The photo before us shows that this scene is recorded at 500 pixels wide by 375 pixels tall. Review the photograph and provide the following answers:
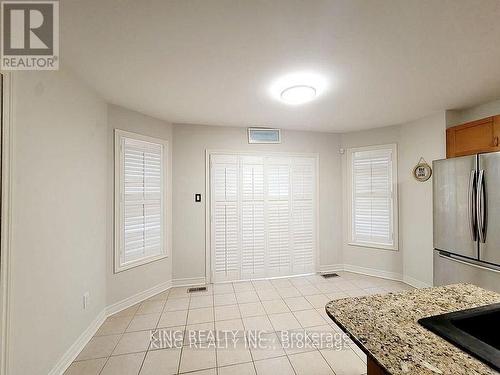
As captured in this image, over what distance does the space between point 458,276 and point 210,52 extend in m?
3.11

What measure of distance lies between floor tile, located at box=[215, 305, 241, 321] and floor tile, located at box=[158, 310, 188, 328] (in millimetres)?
369

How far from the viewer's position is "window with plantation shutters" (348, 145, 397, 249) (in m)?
3.56

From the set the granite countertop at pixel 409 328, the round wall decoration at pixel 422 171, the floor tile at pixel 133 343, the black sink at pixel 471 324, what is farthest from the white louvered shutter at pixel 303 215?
the black sink at pixel 471 324

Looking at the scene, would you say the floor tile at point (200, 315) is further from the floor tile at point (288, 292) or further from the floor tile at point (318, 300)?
the floor tile at point (318, 300)

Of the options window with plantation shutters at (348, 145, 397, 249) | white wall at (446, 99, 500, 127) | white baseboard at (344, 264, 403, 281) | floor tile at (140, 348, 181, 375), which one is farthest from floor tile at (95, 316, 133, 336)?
white wall at (446, 99, 500, 127)

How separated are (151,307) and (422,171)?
13.4ft

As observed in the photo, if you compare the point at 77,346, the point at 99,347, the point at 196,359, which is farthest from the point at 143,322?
the point at 196,359

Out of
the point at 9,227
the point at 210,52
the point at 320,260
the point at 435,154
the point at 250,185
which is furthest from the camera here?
the point at 320,260

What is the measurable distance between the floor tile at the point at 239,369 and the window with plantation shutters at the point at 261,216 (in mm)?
1696

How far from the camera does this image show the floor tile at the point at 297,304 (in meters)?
2.72

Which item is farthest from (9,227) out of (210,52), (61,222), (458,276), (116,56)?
(458,276)

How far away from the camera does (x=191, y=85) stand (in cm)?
218

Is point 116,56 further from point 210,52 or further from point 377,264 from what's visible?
point 377,264

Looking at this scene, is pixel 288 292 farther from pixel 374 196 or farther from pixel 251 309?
pixel 374 196
